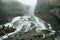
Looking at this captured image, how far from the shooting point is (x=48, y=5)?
1084 cm

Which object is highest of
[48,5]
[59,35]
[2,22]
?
[48,5]

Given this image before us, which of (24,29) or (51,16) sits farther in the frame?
(51,16)

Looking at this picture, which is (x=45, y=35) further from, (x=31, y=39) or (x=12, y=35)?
(x=12, y=35)

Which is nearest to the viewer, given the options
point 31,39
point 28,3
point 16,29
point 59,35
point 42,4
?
point 31,39

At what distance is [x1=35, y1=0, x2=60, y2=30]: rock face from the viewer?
10312 millimetres

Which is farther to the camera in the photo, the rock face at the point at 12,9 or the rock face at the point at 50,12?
the rock face at the point at 12,9

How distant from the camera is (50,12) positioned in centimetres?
1046

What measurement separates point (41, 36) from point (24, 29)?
86cm

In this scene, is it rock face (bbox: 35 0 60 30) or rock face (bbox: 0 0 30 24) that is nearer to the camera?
rock face (bbox: 35 0 60 30)

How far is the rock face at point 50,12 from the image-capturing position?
33.8 ft

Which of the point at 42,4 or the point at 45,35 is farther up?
the point at 42,4

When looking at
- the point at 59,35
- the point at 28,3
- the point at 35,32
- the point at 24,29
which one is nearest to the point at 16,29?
the point at 24,29

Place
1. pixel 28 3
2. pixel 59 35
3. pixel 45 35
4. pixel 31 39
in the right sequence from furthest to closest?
pixel 28 3 < pixel 59 35 < pixel 45 35 < pixel 31 39

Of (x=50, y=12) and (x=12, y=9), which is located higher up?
(x=12, y=9)
